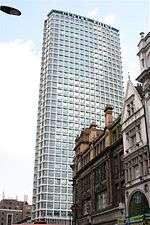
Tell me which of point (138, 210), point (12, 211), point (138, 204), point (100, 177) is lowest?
point (138, 210)

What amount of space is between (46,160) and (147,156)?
94.2m

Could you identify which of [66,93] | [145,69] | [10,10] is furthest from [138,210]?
[66,93]

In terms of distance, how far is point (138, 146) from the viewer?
4038cm

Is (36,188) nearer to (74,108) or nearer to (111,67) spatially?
(74,108)

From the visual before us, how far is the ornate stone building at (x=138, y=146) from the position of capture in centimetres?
3806

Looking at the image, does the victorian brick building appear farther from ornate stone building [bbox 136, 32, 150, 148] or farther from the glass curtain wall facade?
ornate stone building [bbox 136, 32, 150, 148]

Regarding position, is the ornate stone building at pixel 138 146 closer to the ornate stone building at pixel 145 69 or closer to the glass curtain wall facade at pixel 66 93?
the ornate stone building at pixel 145 69

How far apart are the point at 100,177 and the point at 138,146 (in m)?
13.8

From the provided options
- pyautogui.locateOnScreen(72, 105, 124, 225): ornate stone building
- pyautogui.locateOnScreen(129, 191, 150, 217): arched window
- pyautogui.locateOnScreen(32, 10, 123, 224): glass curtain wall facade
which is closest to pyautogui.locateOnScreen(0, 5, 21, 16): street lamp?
pyautogui.locateOnScreen(129, 191, 150, 217): arched window

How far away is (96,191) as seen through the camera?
176ft

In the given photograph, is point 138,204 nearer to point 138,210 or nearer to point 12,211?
point 138,210

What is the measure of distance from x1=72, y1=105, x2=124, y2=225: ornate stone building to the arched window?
2422 millimetres

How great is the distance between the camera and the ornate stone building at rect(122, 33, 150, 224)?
125 ft

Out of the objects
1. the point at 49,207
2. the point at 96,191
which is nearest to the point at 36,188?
the point at 49,207
